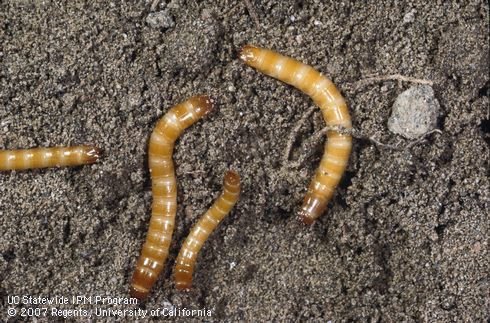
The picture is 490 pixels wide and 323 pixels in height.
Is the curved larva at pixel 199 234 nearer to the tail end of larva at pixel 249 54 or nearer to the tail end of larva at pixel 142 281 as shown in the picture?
the tail end of larva at pixel 142 281

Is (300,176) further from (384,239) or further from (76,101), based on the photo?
(76,101)

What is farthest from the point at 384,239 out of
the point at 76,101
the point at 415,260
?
the point at 76,101

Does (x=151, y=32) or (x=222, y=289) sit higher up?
(x=151, y=32)

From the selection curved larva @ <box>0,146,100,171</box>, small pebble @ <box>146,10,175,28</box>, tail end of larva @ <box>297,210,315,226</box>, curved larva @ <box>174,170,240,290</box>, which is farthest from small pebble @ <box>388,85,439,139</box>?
curved larva @ <box>0,146,100,171</box>

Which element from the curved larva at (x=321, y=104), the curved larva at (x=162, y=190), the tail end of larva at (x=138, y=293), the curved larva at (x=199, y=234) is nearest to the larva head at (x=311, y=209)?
the curved larva at (x=321, y=104)

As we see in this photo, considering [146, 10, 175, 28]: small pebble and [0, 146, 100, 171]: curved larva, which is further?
[146, 10, 175, 28]: small pebble

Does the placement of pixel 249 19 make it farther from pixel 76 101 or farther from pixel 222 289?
pixel 222 289

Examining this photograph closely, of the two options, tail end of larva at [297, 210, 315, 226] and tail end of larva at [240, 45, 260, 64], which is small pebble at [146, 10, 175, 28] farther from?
tail end of larva at [297, 210, 315, 226]

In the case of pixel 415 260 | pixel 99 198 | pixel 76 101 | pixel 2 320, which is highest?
pixel 76 101
